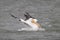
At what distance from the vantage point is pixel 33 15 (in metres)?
7.42

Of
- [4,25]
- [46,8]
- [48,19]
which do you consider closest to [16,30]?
→ [4,25]

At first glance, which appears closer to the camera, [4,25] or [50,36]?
[50,36]

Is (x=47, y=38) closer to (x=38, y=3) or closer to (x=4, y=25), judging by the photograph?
(x=4, y=25)

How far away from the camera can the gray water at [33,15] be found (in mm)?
6266

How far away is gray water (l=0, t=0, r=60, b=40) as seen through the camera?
6266 mm

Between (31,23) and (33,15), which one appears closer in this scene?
(31,23)

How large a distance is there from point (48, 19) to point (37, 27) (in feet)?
2.24

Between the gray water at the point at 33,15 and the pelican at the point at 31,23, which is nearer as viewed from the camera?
the gray water at the point at 33,15

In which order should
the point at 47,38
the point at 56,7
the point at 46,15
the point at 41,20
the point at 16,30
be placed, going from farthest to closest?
the point at 56,7, the point at 46,15, the point at 41,20, the point at 16,30, the point at 47,38

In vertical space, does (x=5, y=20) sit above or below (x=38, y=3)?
below

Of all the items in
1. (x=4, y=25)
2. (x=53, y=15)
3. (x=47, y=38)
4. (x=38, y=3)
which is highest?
(x=38, y=3)

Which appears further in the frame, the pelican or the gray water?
the pelican

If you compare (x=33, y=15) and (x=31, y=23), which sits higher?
(x=33, y=15)

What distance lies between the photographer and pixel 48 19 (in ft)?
23.5
